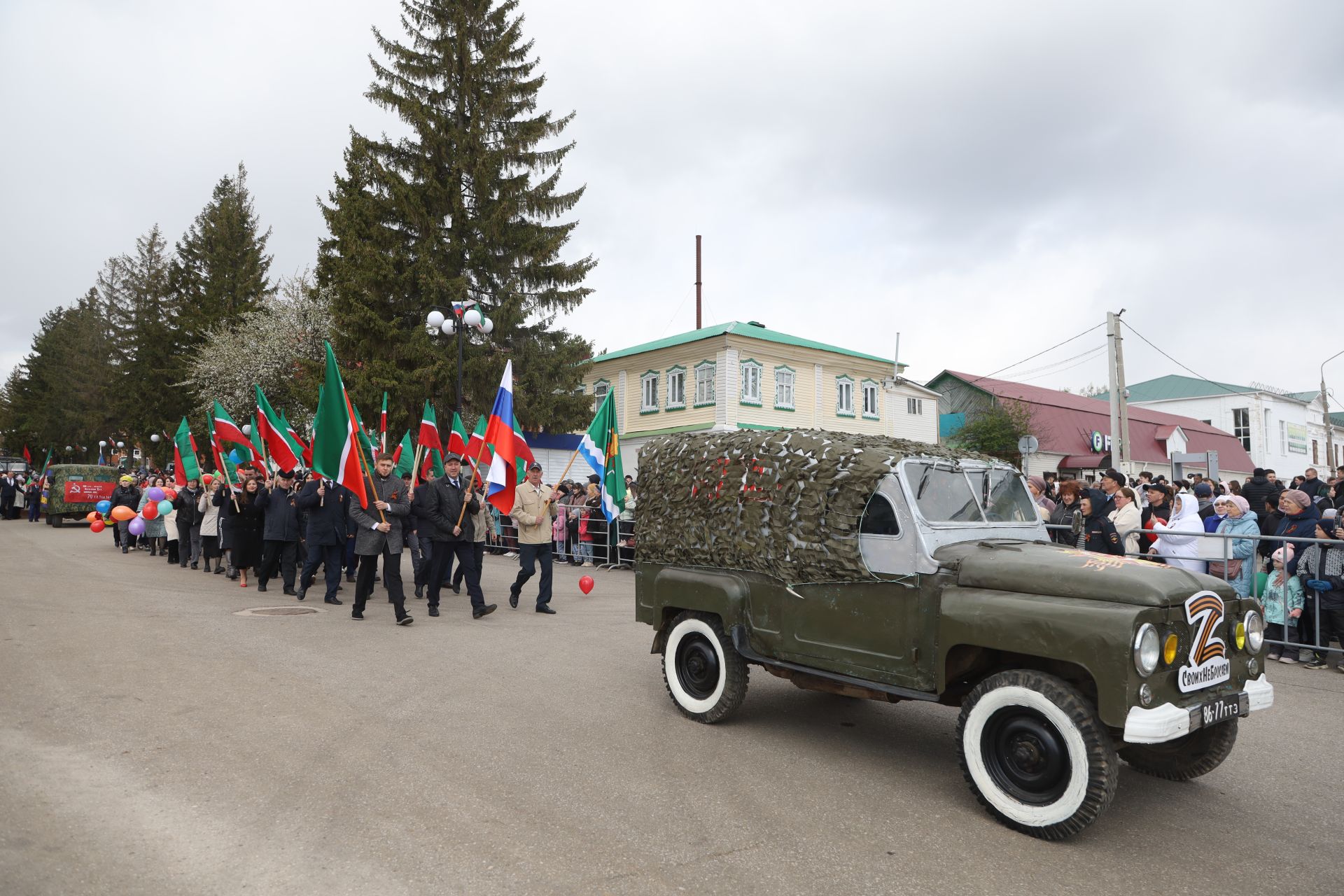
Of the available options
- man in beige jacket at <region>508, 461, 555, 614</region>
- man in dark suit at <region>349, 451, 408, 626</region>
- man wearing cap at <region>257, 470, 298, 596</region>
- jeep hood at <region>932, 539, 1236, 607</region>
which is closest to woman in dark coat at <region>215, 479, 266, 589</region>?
man wearing cap at <region>257, 470, 298, 596</region>

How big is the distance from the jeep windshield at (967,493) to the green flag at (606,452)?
246 inches

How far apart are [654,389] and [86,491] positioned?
22.7 metres

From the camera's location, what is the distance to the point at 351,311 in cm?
2592

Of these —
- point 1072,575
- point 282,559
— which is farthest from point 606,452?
point 1072,575

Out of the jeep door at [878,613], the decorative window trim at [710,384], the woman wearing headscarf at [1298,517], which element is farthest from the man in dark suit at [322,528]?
the decorative window trim at [710,384]

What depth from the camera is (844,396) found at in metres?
36.6

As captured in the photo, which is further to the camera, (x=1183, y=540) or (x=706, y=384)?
(x=706, y=384)

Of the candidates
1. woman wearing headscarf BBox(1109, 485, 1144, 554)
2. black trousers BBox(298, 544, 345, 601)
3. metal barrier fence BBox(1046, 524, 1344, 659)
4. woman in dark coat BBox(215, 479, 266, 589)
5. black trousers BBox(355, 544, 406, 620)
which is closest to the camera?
metal barrier fence BBox(1046, 524, 1344, 659)

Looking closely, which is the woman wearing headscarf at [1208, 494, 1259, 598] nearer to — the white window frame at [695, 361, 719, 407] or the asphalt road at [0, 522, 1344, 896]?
the asphalt road at [0, 522, 1344, 896]

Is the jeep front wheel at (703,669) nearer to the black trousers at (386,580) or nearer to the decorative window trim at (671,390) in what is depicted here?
the black trousers at (386,580)

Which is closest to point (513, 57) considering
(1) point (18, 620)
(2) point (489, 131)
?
(2) point (489, 131)

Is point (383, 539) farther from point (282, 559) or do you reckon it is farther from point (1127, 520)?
point (1127, 520)

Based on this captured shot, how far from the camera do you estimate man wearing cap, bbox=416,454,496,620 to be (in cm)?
1074

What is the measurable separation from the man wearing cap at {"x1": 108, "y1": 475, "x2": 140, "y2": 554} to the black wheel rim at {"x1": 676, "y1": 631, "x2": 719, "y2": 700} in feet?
64.0
